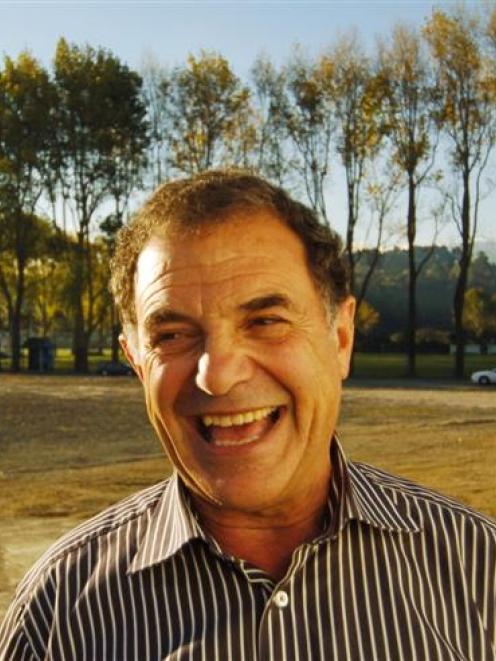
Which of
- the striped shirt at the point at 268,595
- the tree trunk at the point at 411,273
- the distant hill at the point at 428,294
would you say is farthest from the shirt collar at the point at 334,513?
the distant hill at the point at 428,294

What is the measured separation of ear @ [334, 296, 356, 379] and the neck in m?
0.35

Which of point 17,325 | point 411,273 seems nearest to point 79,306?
point 17,325

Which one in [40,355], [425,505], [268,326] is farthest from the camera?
A: [40,355]

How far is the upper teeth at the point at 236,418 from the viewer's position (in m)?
1.96

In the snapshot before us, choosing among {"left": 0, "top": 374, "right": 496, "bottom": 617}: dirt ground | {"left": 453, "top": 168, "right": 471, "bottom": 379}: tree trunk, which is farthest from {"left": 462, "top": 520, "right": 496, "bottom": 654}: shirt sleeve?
{"left": 453, "top": 168, "right": 471, "bottom": 379}: tree trunk

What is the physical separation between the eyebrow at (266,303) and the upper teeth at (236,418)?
7.8 inches

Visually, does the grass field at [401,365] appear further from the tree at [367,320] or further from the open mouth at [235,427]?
the open mouth at [235,427]

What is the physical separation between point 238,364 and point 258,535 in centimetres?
37

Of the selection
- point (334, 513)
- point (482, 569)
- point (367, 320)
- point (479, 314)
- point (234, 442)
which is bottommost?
point (482, 569)

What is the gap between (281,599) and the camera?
1.88m

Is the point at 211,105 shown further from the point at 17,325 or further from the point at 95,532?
the point at 95,532

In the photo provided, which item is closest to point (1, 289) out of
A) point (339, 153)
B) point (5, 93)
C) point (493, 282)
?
point (5, 93)

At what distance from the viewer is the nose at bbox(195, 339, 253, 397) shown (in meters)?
1.92

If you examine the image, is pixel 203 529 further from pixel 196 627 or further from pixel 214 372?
pixel 214 372
